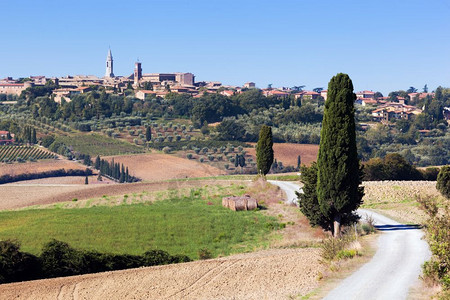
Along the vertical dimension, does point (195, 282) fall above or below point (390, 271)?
below

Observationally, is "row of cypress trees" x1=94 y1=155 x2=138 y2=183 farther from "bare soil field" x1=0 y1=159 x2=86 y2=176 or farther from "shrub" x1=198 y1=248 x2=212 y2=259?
"shrub" x1=198 y1=248 x2=212 y2=259

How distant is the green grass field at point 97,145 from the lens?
118 meters

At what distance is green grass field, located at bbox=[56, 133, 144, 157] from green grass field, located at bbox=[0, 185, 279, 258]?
71.6 metres

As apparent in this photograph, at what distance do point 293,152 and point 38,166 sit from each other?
145 ft

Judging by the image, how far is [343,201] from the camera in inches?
1232

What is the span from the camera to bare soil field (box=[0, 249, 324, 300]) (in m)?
20.9

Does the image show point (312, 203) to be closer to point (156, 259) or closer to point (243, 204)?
point (243, 204)

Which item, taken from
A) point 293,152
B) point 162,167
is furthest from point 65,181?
point 293,152

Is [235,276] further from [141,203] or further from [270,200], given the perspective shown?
[141,203]

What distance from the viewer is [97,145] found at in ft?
405

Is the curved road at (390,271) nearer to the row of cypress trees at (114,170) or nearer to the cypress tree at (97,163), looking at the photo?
the row of cypress trees at (114,170)

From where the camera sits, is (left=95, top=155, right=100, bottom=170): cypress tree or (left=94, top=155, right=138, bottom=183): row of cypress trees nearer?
(left=94, top=155, right=138, bottom=183): row of cypress trees

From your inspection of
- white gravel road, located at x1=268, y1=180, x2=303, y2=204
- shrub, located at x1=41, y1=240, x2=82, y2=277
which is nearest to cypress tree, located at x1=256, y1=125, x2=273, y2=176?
white gravel road, located at x1=268, y1=180, x2=303, y2=204

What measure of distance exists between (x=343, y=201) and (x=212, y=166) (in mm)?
79388
